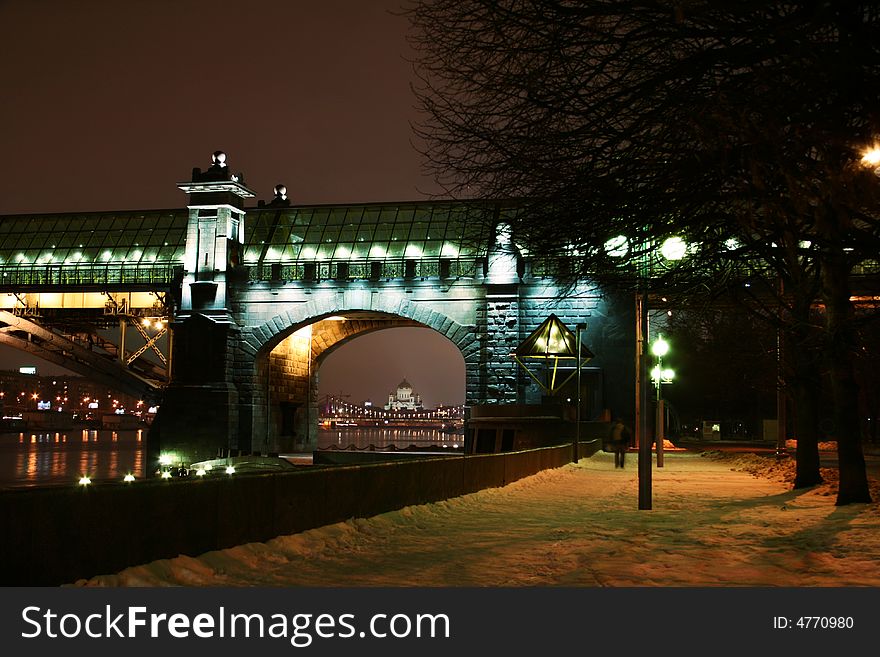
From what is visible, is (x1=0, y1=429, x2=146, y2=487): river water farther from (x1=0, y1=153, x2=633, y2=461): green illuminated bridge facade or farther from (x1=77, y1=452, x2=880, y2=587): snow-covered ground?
(x1=77, y1=452, x2=880, y2=587): snow-covered ground

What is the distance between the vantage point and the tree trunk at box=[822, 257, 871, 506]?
640 inches

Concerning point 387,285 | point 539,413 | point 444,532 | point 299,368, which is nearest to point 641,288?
point 444,532

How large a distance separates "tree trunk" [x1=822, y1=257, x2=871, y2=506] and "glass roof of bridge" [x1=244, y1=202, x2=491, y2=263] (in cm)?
3814

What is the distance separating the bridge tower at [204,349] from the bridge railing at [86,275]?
2.42m

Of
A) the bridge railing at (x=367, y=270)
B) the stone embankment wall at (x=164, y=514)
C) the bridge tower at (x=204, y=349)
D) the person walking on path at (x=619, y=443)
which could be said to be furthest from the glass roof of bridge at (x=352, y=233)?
the stone embankment wall at (x=164, y=514)

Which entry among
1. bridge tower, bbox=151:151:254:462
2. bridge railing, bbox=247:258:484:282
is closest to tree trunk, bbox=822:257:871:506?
bridge railing, bbox=247:258:484:282

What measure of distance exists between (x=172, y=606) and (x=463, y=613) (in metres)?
2.00

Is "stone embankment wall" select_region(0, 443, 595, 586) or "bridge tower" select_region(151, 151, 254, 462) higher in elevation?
"bridge tower" select_region(151, 151, 254, 462)

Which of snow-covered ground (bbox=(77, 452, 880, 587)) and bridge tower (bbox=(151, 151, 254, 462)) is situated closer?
snow-covered ground (bbox=(77, 452, 880, 587))

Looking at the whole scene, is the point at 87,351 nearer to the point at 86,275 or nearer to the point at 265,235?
the point at 86,275

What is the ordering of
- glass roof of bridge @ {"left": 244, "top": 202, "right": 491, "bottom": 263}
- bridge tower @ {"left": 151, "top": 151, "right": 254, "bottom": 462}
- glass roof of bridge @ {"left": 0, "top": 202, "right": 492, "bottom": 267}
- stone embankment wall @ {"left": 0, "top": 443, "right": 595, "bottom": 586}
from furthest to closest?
glass roof of bridge @ {"left": 0, "top": 202, "right": 492, "bottom": 267}, glass roof of bridge @ {"left": 244, "top": 202, "right": 491, "bottom": 263}, bridge tower @ {"left": 151, "top": 151, "right": 254, "bottom": 462}, stone embankment wall @ {"left": 0, "top": 443, "right": 595, "bottom": 586}

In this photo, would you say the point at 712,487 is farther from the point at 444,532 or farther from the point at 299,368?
the point at 299,368

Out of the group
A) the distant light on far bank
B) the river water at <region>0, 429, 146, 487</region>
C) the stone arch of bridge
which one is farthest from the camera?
the stone arch of bridge

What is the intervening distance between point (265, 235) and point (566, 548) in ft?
161
